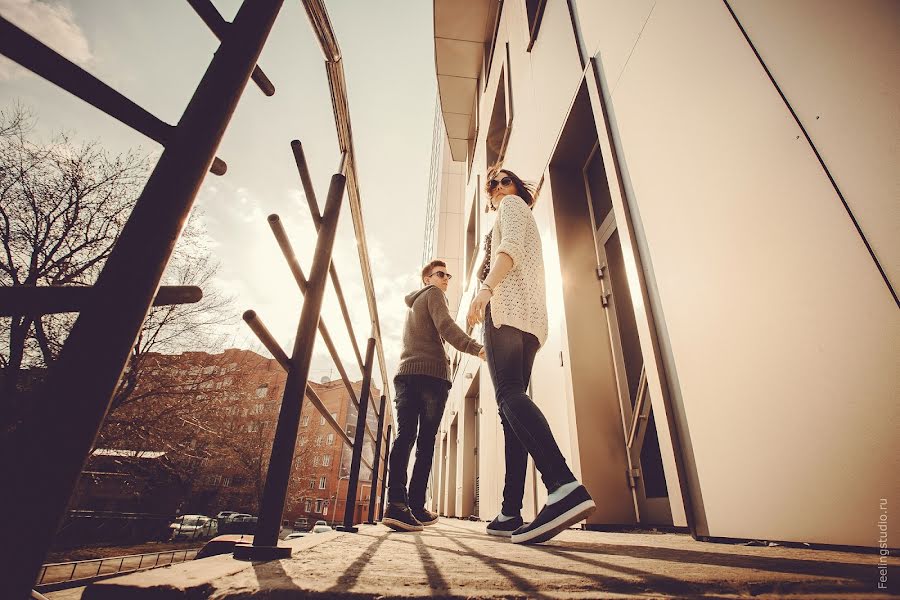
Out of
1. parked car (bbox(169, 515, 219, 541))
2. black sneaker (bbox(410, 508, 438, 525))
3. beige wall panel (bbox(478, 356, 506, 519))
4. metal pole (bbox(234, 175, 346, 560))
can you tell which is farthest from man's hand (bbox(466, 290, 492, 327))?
parked car (bbox(169, 515, 219, 541))

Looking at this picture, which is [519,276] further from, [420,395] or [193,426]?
[193,426]

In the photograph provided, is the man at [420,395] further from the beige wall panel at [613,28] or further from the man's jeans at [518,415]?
the beige wall panel at [613,28]

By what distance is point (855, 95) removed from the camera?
0.96 metres

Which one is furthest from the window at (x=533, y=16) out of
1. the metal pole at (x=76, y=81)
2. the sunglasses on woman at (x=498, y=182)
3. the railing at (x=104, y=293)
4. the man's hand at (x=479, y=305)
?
the metal pole at (x=76, y=81)

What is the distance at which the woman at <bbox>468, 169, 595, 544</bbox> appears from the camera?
147cm

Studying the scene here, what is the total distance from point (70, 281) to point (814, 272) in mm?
10369

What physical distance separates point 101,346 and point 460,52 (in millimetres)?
9655

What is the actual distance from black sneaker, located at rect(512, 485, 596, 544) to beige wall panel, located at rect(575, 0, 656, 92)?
2.17 metres

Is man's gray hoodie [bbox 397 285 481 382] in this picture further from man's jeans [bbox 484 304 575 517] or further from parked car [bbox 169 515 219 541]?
parked car [bbox 169 515 219 541]

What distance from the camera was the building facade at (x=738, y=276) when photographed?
3.07ft

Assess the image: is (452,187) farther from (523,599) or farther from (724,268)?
(523,599)

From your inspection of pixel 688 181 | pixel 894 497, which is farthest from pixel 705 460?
→ pixel 688 181

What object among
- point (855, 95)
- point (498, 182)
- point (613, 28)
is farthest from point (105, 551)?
point (855, 95)

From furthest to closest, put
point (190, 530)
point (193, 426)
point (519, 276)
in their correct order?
point (190, 530), point (193, 426), point (519, 276)
